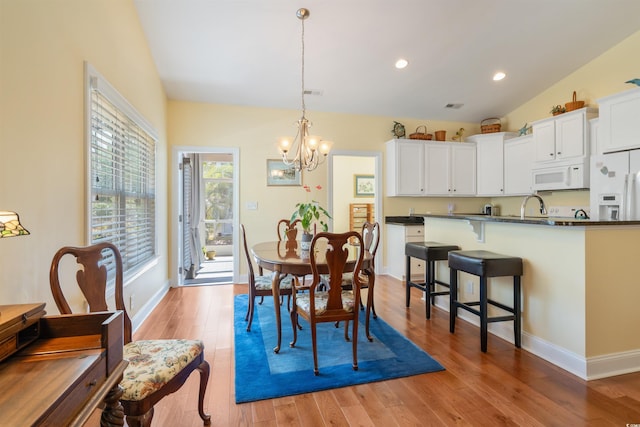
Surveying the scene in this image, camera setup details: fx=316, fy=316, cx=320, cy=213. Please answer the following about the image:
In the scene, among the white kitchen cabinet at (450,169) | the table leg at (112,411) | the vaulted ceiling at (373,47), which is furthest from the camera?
the white kitchen cabinet at (450,169)

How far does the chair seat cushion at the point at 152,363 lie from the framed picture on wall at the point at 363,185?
249 inches

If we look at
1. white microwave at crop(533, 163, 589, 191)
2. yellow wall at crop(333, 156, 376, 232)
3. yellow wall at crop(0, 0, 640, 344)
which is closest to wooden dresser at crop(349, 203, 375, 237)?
yellow wall at crop(333, 156, 376, 232)

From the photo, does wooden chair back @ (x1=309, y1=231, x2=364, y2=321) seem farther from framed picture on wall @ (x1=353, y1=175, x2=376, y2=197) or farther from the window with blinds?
framed picture on wall @ (x1=353, y1=175, x2=376, y2=197)

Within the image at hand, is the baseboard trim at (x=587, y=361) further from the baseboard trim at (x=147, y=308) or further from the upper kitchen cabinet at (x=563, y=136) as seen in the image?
the baseboard trim at (x=147, y=308)

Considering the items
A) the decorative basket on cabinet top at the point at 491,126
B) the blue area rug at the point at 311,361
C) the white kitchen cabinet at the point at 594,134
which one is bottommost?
the blue area rug at the point at 311,361

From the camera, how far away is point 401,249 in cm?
492

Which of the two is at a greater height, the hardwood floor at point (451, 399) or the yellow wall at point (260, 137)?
the yellow wall at point (260, 137)

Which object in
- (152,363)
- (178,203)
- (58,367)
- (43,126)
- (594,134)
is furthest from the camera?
(178,203)

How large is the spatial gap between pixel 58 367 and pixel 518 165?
5546 mm

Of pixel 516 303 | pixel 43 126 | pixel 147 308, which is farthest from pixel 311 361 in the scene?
pixel 43 126

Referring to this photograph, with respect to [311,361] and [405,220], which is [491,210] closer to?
[405,220]

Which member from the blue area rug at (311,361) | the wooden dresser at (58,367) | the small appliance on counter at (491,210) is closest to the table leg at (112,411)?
the wooden dresser at (58,367)

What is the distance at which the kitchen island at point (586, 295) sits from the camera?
2125 millimetres

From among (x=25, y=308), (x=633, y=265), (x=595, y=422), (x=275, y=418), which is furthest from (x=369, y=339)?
Result: (x=25, y=308)
